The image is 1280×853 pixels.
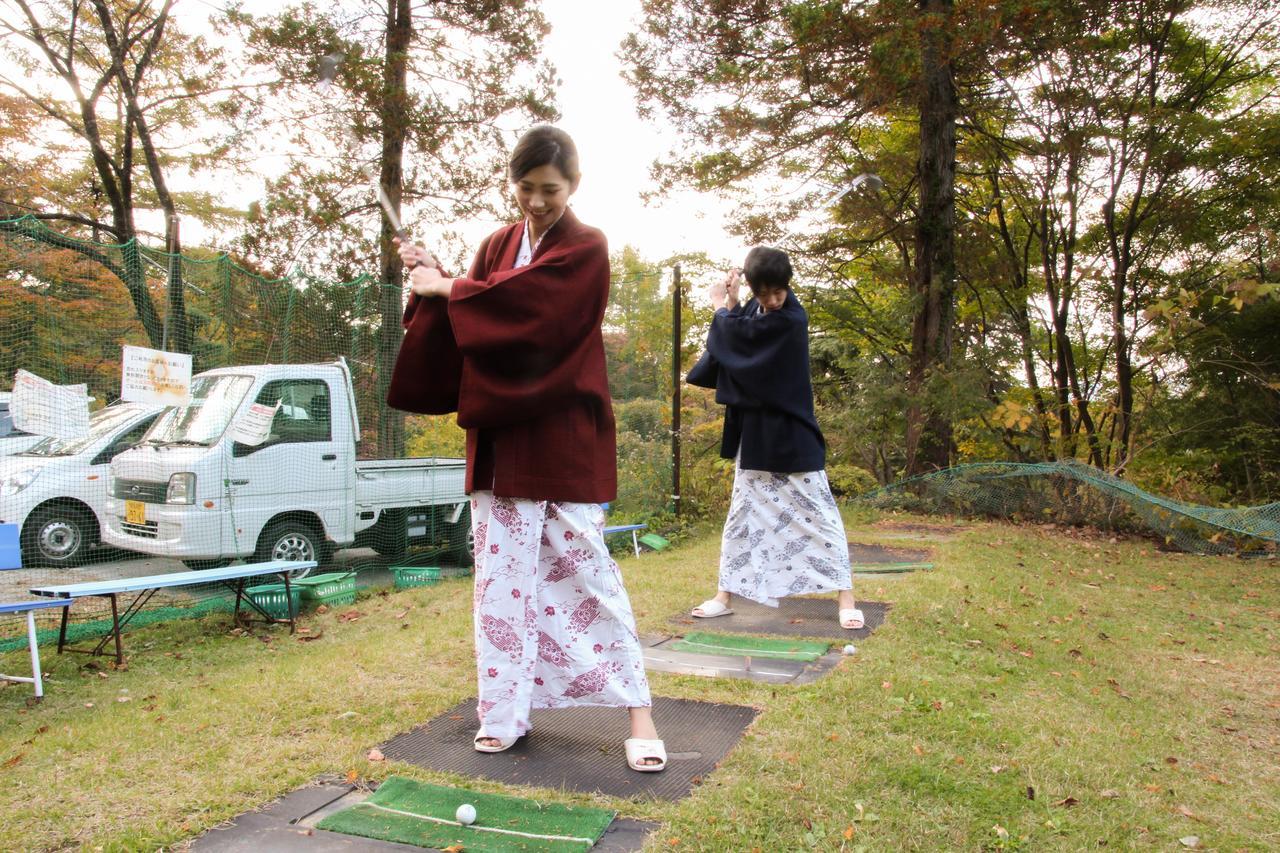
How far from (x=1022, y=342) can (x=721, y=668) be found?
9.58 meters

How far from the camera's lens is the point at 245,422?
6.06 metres

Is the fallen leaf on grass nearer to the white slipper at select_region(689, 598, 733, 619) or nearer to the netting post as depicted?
the white slipper at select_region(689, 598, 733, 619)

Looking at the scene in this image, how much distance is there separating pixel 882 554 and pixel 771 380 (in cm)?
296

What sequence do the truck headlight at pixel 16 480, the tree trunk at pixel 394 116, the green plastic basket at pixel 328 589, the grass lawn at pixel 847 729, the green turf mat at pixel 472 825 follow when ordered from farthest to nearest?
1. the tree trunk at pixel 394 116
2. the truck headlight at pixel 16 480
3. the green plastic basket at pixel 328 589
4. the grass lawn at pixel 847 729
5. the green turf mat at pixel 472 825

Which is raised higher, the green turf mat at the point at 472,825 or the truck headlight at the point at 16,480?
the truck headlight at the point at 16,480

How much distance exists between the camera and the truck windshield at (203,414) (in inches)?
239

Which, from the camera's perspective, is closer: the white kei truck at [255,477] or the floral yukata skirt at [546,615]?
the floral yukata skirt at [546,615]

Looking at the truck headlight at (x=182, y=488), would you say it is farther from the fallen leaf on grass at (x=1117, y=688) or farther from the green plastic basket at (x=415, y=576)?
the fallen leaf on grass at (x=1117, y=688)

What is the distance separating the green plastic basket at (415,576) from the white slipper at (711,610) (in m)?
2.82

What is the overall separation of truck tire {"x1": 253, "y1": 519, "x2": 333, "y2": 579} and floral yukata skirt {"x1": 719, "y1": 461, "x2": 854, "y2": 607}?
140 inches

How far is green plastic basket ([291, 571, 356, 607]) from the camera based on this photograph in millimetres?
5648

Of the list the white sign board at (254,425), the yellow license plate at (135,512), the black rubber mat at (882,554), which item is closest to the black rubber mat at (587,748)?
the black rubber mat at (882,554)

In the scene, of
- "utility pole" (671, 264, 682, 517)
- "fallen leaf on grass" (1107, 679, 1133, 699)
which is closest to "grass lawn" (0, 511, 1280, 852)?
"fallen leaf on grass" (1107, 679, 1133, 699)

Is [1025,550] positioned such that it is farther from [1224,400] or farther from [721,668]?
[1224,400]
